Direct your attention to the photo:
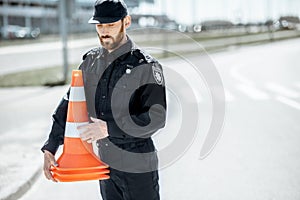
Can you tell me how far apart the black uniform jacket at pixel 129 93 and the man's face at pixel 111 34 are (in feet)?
0.14

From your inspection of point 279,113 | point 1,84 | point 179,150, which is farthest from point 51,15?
point 179,150

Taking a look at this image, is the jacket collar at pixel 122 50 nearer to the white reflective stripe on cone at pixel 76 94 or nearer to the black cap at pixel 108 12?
the black cap at pixel 108 12

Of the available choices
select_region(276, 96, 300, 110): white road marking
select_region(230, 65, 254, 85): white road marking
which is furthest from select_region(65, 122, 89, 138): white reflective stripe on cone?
select_region(230, 65, 254, 85): white road marking

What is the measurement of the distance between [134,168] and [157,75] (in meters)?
0.56

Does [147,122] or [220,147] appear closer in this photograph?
[147,122]

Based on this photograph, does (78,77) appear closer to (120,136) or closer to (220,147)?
(120,136)

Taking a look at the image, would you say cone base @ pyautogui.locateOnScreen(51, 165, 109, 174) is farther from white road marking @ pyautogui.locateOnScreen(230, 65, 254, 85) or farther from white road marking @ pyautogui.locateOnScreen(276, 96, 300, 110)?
white road marking @ pyautogui.locateOnScreen(230, 65, 254, 85)

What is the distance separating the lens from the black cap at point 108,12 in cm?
272

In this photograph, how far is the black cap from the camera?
8.93 ft

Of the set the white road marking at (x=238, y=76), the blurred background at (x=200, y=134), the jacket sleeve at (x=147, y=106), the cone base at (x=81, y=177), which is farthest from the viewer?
the white road marking at (x=238, y=76)

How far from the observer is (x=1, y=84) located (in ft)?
52.5

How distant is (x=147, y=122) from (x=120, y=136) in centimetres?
19

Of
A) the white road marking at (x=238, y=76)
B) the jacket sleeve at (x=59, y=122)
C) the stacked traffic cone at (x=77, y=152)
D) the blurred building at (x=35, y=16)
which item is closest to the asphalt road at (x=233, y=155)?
the stacked traffic cone at (x=77, y=152)

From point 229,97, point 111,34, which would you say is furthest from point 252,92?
point 111,34
